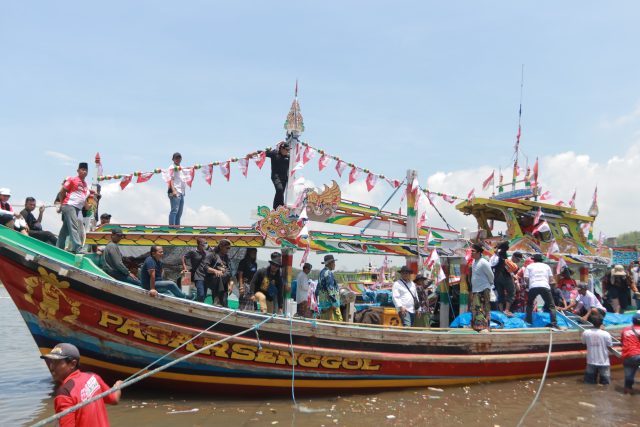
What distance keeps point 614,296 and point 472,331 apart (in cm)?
634

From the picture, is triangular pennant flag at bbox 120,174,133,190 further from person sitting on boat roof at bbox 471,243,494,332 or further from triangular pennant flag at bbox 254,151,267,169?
person sitting on boat roof at bbox 471,243,494,332

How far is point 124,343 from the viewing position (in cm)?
721

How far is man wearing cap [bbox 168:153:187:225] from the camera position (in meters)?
9.65

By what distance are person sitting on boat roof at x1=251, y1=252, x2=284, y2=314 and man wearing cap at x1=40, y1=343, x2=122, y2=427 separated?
15.8ft

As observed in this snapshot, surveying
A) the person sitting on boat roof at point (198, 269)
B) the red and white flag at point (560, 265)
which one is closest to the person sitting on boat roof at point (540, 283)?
the red and white flag at point (560, 265)

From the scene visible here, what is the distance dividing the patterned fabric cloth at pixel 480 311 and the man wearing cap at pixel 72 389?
281 inches

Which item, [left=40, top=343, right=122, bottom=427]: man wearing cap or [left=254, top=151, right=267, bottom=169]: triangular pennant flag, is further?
[left=254, top=151, right=267, bottom=169]: triangular pennant flag

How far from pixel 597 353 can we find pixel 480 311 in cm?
255

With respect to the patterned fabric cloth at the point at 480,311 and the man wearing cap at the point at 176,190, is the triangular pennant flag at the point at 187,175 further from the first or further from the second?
the patterned fabric cloth at the point at 480,311

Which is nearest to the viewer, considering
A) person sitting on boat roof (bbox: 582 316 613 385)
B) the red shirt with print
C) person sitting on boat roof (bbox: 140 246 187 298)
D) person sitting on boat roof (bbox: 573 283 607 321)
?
the red shirt with print

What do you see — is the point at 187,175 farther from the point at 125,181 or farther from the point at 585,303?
the point at 585,303

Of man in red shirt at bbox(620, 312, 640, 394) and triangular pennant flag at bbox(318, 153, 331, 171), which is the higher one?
triangular pennant flag at bbox(318, 153, 331, 171)

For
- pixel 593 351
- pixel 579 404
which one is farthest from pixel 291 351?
pixel 593 351

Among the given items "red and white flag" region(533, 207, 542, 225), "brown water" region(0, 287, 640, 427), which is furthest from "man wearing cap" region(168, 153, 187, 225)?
"red and white flag" region(533, 207, 542, 225)
